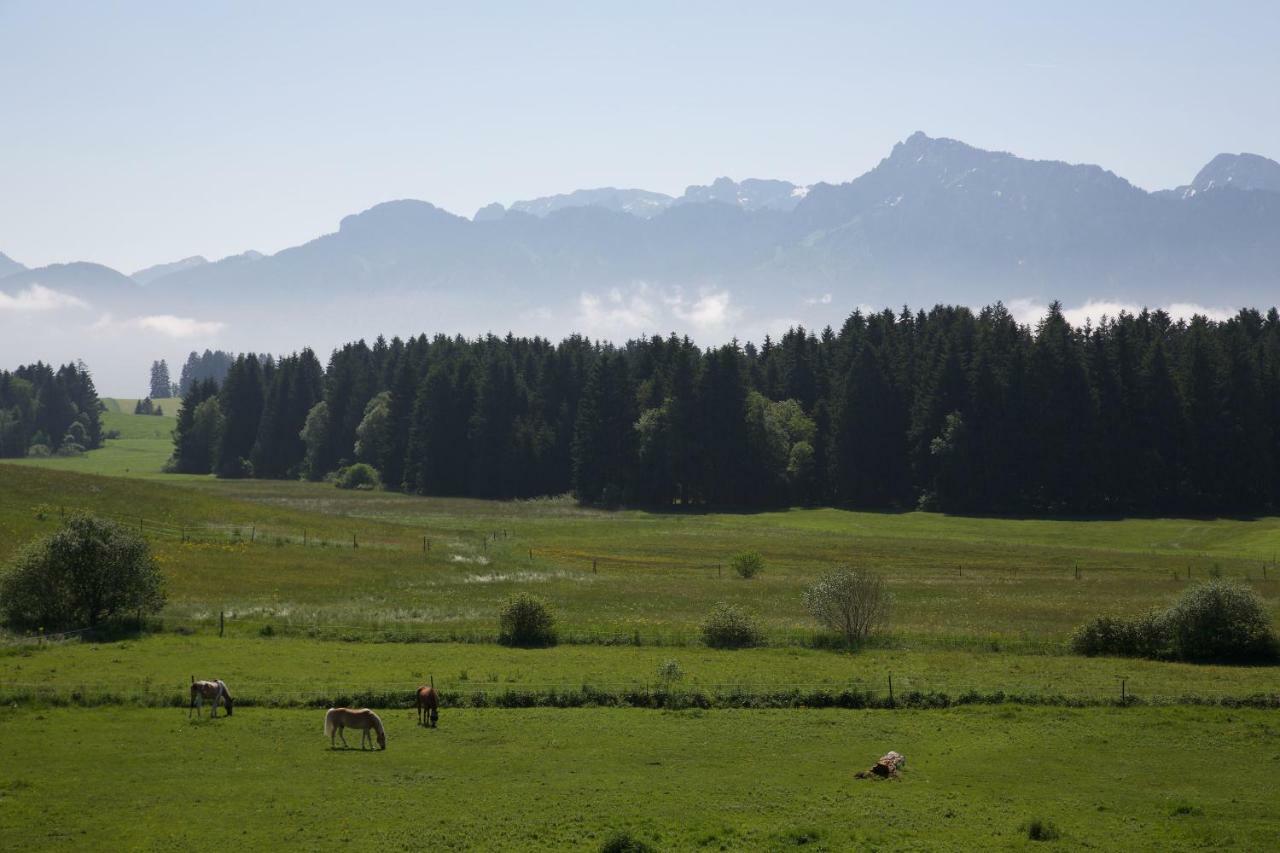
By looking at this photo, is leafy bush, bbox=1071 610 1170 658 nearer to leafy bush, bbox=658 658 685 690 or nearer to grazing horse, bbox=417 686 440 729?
leafy bush, bbox=658 658 685 690

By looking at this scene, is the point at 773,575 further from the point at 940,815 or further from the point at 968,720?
the point at 940,815

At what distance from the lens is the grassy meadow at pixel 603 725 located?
28.4m

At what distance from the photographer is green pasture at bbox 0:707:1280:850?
90.2 ft

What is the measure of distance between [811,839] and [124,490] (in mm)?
88734

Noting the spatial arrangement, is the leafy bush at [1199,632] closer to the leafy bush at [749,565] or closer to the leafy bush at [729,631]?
the leafy bush at [729,631]

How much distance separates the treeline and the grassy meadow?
60.5 metres

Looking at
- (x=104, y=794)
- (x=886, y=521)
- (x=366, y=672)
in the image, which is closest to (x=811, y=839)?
(x=104, y=794)

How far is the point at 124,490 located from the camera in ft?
324

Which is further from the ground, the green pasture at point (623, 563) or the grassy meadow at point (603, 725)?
the green pasture at point (623, 563)

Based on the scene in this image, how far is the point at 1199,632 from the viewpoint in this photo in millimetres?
52000

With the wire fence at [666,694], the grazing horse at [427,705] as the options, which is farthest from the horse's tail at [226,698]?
the grazing horse at [427,705]

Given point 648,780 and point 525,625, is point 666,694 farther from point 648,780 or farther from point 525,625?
point 525,625

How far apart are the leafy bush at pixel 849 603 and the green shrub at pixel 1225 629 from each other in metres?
14.8

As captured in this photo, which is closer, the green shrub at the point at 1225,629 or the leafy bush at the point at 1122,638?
the green shrub at the point at 1225,629
